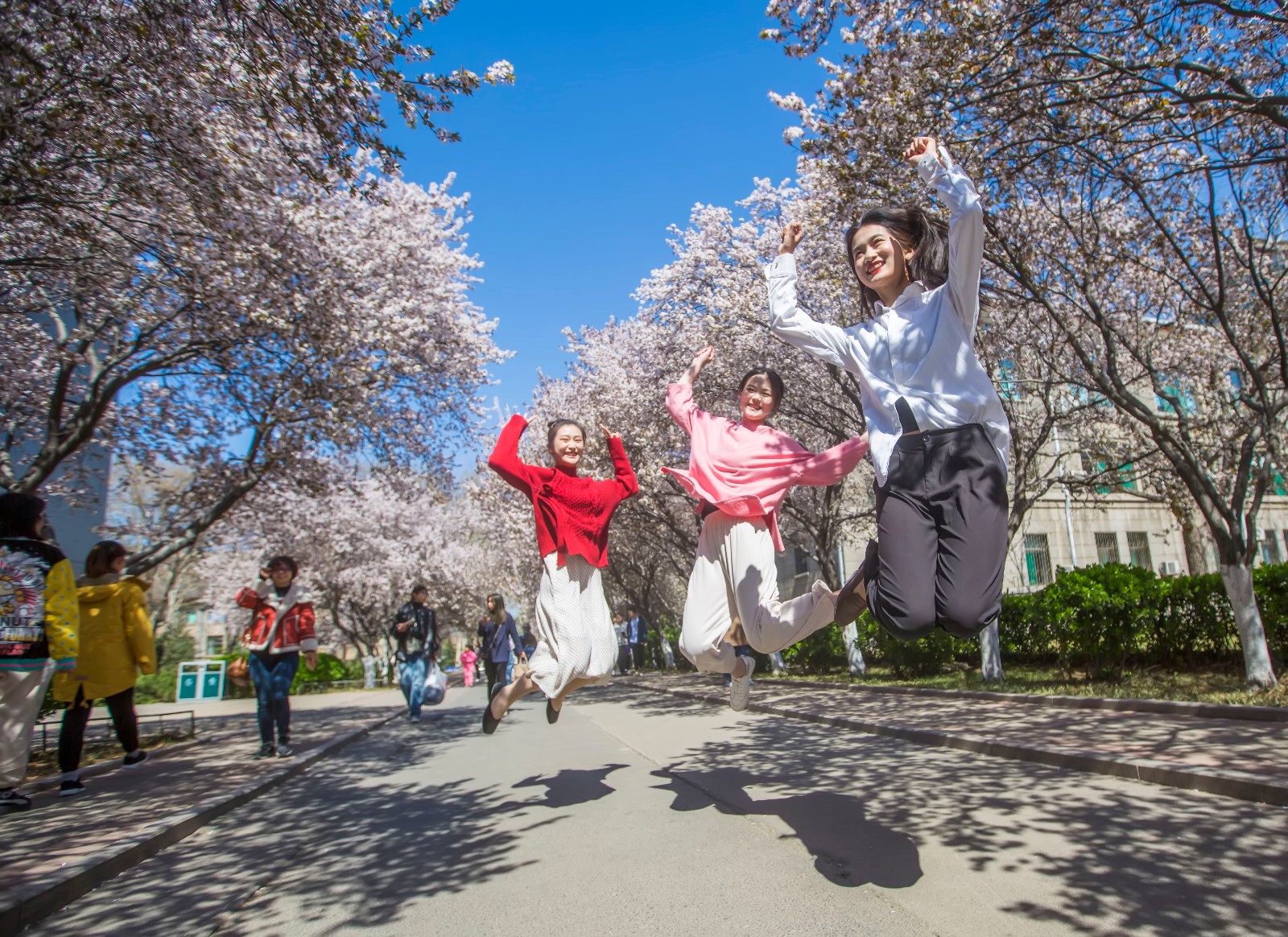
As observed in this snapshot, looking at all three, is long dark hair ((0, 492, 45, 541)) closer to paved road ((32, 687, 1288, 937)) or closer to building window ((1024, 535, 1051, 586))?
paved road ((32, 687, 1288, 937))

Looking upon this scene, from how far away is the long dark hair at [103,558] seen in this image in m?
7.62

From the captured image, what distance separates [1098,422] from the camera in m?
18.9

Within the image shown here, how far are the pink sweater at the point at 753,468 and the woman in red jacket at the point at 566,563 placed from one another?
2.43 ft

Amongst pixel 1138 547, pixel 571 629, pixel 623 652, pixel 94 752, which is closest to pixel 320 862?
pixel 571 629

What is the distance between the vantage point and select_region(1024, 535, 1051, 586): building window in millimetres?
29156

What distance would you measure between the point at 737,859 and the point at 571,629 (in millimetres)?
1997

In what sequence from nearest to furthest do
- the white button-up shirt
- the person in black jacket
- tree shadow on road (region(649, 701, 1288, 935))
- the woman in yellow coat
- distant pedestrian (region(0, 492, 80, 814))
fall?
tree shadow on road (region(649, 701, 1288, 935))
the white button-up shirt
distant pedestrian (region(0, 492, 80, 814))
the woman in yellow coat
the person in black jacket

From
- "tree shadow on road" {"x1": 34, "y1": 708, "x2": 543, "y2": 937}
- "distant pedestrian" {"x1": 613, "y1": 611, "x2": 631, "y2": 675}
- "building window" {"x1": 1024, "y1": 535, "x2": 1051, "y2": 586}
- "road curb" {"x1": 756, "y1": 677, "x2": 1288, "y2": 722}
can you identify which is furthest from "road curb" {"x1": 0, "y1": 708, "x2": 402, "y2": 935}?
"building window" {"x1": 1024, "y1": 535, "x2": 1051, "y2": 586}

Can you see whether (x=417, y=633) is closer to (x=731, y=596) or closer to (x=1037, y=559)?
(x=731, y=596)

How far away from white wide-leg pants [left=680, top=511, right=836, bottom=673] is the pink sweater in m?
0.13

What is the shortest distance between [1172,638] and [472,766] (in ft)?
30.0

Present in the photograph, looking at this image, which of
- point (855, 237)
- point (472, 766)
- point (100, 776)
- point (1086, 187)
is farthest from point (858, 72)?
point (100, 776)

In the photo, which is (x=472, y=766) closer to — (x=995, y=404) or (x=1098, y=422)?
(x=995, y=404)

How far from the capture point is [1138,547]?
1220 inches
